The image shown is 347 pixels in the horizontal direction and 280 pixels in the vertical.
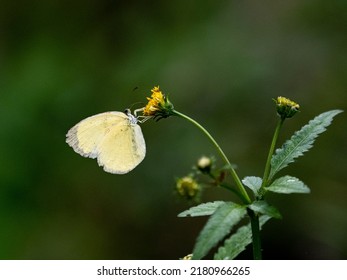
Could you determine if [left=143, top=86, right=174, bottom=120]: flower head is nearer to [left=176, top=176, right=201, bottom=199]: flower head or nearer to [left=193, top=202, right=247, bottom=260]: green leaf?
[left=176, top=176, right=201, bottom=199]: flower head

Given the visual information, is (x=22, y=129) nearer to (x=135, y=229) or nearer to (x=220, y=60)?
(x=135, y=229)

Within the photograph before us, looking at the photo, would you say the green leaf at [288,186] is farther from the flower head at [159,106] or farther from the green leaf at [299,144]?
the flower head at [159,106]

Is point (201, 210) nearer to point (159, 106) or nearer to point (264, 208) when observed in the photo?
point (264, 208)

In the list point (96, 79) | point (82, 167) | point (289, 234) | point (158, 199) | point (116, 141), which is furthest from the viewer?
point (96, 79)

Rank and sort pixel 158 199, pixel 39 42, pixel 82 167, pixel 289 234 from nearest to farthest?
1. pixel 289 234
2. pixel 158 199
3. pixel 82 167
4. pixel 39 42

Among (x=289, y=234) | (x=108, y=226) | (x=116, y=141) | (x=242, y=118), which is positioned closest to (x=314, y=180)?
(x=289, y=234)

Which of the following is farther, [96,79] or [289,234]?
[96,79]

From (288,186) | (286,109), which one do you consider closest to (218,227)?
(288,186)

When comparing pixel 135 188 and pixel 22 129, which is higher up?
pixel 22 129
